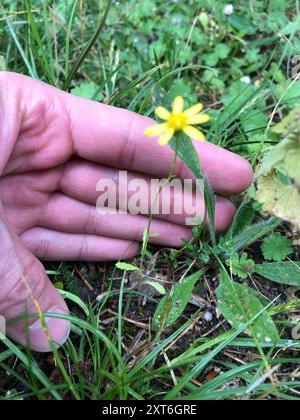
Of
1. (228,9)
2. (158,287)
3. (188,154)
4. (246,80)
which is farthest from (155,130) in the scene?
(228,9)

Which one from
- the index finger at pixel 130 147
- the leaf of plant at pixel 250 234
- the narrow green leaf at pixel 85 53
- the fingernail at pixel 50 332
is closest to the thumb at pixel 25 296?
the fingernail at pixel 50 332

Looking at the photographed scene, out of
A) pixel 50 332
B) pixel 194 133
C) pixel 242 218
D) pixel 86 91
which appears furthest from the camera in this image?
pixel 86 91

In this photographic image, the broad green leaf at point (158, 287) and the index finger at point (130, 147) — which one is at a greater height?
the index finger at point (130, 147)

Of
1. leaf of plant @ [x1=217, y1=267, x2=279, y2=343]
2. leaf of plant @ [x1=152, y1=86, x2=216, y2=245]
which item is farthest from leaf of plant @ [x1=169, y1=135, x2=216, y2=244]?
leaf of plant @ [x1=217, y1=267, x2=279, y2=343]

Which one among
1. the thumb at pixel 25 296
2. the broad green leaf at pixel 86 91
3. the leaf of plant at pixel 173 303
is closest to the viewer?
the thumb at pixel 25 296

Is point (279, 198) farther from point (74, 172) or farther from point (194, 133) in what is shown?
point (74, 172)

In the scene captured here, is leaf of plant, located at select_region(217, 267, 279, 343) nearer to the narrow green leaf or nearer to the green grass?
the green grass

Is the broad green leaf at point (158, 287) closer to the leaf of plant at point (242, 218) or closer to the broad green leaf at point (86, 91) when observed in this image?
the leaf of plant at point (242, 218)

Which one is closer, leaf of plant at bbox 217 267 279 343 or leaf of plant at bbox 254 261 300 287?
leaf of plant at bbox 217 267 279 343
